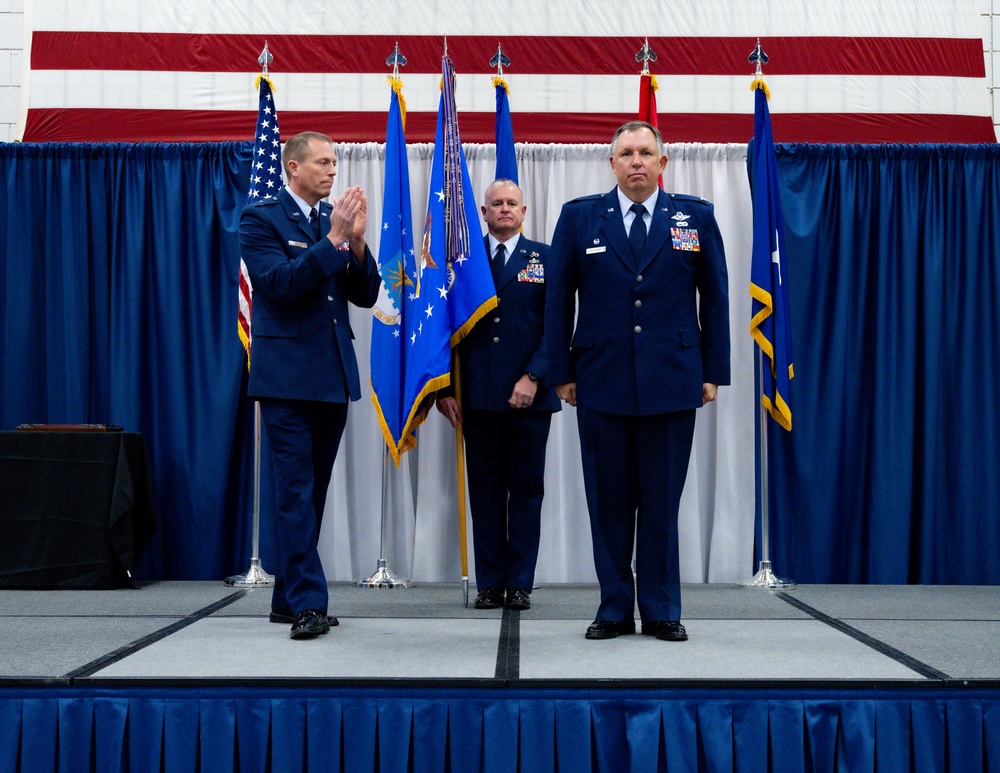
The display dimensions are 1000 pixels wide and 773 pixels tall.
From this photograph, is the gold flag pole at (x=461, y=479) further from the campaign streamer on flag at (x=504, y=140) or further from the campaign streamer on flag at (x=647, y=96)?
the campaign streamer on flag at (x=647, y=96)

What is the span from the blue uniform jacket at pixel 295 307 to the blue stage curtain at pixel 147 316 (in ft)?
6.35

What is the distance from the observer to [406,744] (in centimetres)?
249

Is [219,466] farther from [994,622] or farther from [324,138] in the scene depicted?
[994,622]

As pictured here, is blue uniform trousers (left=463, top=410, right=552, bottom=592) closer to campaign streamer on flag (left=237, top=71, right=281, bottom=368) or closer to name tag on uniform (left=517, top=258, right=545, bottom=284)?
name tag on uniform (left=517, top=258, right=545, bottom=284)

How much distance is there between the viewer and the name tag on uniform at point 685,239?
3156mm

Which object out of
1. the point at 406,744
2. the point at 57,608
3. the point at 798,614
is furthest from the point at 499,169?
the point at 406,744

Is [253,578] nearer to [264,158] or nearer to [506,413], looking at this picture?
[506,413]

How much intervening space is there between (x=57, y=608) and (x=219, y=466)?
122 centimetres

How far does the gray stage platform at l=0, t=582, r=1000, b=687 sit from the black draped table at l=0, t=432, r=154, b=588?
0.16m

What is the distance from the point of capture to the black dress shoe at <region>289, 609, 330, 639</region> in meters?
3.12

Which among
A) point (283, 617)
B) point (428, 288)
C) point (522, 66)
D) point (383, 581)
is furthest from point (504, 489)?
point (522, 66)

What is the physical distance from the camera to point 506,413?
161 inches

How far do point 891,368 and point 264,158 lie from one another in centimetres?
316

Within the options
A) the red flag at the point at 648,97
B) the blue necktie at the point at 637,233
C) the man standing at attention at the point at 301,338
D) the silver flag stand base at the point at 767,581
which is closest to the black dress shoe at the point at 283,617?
the man standing at attention at the point at 301,338
